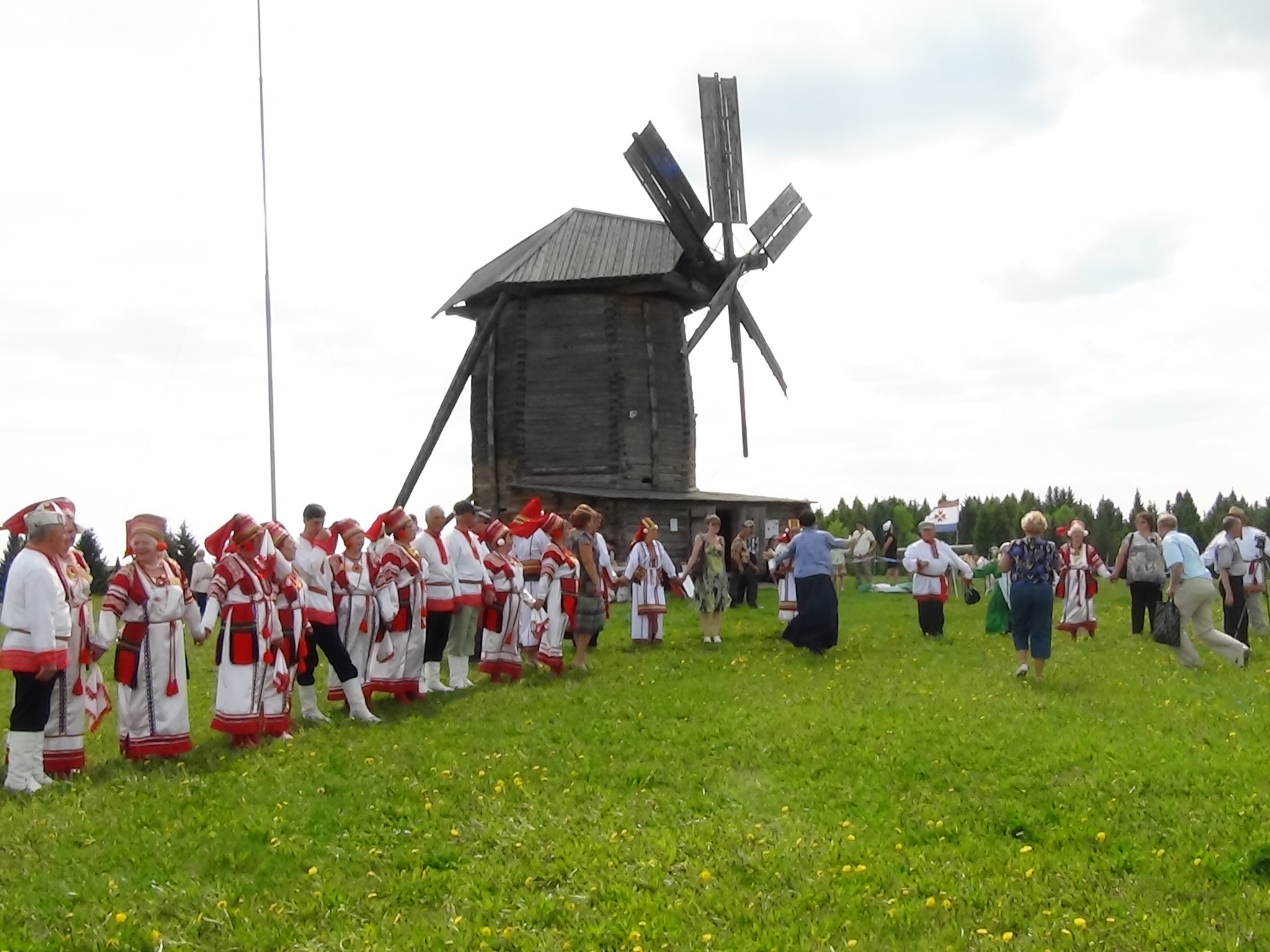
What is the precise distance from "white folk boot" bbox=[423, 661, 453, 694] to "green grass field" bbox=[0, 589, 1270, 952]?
1475 millimetres

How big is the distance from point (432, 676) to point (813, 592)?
5.09m

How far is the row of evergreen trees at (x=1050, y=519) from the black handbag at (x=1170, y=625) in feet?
110

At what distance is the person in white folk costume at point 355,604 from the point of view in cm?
1136

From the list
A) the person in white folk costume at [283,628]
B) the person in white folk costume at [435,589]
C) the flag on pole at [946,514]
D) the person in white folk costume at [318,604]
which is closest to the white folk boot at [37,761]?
the person in white folk costume at [283,628]

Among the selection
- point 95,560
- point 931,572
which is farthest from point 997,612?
point 95,560

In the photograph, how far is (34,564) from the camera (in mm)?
8742

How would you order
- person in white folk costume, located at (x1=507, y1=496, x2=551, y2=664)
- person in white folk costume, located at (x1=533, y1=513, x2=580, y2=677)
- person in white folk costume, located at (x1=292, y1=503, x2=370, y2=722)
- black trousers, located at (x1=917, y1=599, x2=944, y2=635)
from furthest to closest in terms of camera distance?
black trousers, located at (x1=917, y1=599, x2=944, y2=635) → person in white folk costume, located at (x1=507, y1=496, x2=551, y2=664) → person in white folk costume, located at (x1=533, y1=513, x2=580, y2=677) → person in white folk costume, located at (x1=292, y1=503, x2=370, y2=722)

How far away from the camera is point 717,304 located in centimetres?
2822

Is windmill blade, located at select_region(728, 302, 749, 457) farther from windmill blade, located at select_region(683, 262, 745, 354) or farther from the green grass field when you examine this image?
the green grass field

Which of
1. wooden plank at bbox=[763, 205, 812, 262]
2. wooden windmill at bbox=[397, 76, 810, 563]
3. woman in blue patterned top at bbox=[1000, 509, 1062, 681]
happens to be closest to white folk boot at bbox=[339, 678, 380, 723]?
woman in blue patterned top at bbox=[1000, 509, 1062, 681]

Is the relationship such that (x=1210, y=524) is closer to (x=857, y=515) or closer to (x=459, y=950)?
(x=857, y=515)

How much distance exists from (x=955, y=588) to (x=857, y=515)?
3016 centimetres

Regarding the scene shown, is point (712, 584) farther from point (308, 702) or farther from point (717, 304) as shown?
point (717, 304)

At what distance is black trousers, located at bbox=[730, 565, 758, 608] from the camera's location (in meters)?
23.6
